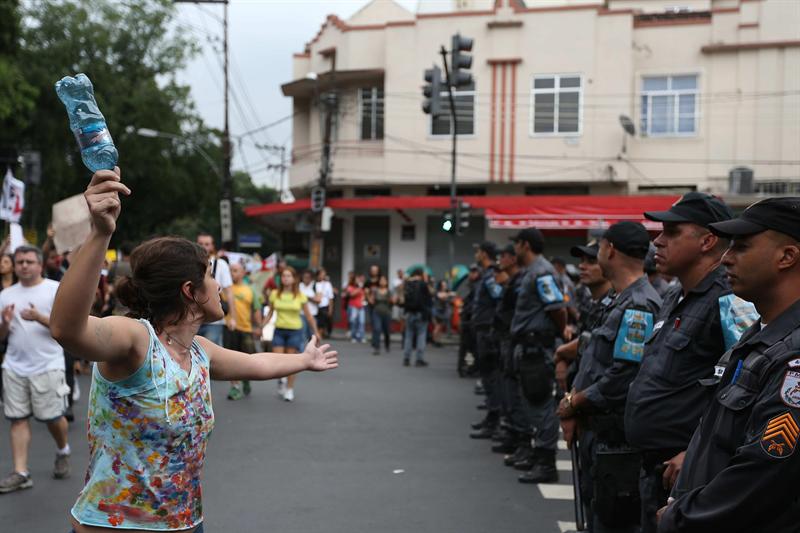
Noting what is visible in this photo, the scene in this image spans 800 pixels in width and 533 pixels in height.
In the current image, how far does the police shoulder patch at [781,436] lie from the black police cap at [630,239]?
9.70 feet

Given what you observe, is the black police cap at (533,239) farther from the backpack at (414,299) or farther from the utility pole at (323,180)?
the utility pole at (323,180)

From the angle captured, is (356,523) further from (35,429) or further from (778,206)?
(35,429)

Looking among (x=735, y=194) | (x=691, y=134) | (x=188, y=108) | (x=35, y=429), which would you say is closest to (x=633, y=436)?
(x=35, y=429)

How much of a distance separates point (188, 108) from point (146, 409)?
43817 millimetres

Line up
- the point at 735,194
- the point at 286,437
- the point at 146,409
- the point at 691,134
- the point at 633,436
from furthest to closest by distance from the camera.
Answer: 1. the point at 691,134
2. the point at 735,194
3. the point at 286,437
4. the point at 633,436
5. the point at 146,409

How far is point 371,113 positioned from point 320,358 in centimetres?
2683

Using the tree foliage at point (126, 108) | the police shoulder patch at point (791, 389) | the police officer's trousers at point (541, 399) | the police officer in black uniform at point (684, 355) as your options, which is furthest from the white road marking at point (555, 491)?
the tree foliage at point (126, 108)

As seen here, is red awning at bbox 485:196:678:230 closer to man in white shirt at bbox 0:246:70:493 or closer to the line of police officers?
the line of police officers

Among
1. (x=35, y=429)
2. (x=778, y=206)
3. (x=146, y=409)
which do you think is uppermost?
(x=778, y=206)

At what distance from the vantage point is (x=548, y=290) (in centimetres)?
760

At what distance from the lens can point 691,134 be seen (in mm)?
26844

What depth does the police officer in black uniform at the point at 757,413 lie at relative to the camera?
2301 millimetres

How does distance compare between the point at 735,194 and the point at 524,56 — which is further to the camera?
the point at 524,56

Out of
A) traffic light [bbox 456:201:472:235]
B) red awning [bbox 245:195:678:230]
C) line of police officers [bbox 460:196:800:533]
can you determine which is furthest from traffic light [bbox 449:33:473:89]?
red awning [bbox 245:195:678:230]
